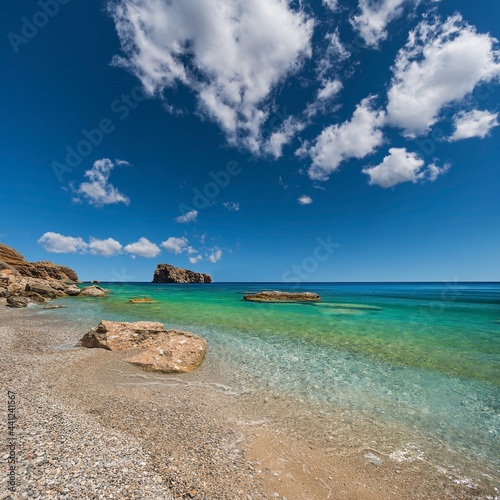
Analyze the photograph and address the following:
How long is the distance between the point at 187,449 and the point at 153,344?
715 centimetres

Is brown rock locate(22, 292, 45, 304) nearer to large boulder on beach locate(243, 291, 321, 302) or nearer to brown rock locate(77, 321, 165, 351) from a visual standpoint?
brown rock locate(77, 321, 165, 351)

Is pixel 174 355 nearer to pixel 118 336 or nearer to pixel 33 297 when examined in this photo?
pixel 118 336

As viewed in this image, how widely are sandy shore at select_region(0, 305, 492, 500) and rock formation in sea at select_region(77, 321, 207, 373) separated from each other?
5.24ft

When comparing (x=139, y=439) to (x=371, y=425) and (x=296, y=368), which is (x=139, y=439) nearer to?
(x=371, y=425)

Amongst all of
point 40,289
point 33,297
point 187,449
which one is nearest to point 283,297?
point 33,297

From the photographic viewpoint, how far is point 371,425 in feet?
19.3

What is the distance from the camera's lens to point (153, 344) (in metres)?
10.8

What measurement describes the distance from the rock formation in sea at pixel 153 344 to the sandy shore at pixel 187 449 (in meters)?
1.60

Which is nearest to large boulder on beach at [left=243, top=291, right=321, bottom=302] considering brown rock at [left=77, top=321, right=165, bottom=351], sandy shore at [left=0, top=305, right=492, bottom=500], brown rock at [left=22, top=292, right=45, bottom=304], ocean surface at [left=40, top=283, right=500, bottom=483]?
ocean surface at [left=40, top=283, right=500, bottom=483]

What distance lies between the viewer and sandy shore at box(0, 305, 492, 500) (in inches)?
141

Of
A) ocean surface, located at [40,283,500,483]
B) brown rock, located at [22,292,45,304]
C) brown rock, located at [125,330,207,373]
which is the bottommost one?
ocean surface, located at [40,283,500,483]

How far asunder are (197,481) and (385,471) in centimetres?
363

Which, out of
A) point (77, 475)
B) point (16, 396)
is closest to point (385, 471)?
point (77, 475)

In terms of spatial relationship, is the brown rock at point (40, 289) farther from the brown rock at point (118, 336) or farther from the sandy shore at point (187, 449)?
the sandy shore at point (187, 449)
